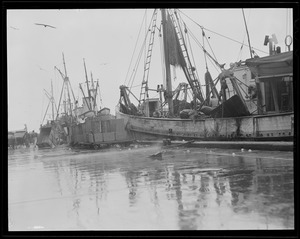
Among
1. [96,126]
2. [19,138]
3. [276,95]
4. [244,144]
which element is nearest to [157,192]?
[19,138]

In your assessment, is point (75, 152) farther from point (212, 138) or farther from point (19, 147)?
point (212, 138)

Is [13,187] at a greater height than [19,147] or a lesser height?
lesser

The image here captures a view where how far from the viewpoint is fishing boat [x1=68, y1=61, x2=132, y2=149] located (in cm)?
956

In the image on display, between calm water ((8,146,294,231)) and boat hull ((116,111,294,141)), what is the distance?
1.52 ft

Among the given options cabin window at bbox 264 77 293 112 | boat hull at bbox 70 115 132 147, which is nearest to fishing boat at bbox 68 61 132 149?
boat hull at bbox 70 115 132 147

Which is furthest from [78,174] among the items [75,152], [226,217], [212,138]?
[226,217]

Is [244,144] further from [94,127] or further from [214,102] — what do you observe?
[94,127]

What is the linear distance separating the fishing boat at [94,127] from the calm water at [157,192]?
40 cm

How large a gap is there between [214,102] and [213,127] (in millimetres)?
917

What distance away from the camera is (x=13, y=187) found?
7.61 metres

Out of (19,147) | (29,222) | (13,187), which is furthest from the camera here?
(19,147)

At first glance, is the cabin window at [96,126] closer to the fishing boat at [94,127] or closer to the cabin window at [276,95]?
the fishing boat at [94,127]
